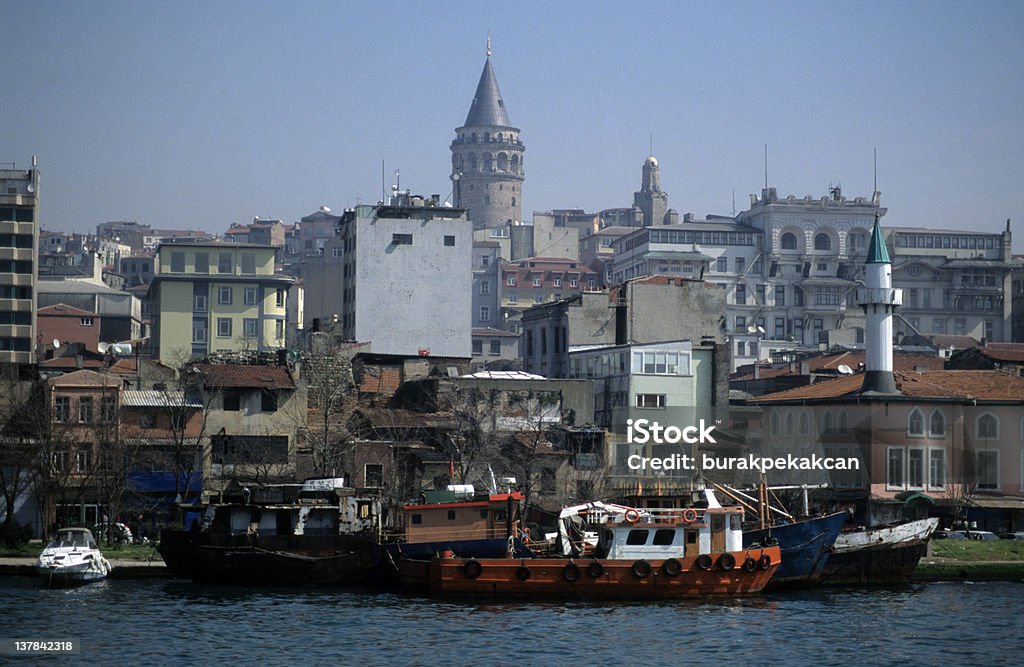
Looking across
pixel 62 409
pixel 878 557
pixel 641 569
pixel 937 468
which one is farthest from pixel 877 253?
pixel 62 409

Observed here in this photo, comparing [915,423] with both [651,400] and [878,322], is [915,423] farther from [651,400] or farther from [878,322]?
[651,400]

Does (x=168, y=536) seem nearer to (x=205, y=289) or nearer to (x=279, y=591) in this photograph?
(x=279, y=591)

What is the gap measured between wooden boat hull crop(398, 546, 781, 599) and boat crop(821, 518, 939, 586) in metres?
5.01

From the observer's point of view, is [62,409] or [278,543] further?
[62,409]

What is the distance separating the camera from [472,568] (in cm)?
5216

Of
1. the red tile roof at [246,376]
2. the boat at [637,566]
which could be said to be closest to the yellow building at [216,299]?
the red tile roof at [246,376]

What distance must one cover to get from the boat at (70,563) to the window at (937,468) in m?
37.2

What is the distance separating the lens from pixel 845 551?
2208 inches

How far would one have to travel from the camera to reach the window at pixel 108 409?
67.8 metres

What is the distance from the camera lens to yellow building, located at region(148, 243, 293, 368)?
11262 cm

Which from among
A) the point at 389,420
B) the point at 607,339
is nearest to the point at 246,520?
the point at 389,420

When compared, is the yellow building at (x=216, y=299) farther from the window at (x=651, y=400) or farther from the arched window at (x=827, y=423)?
the arched window at (x=827, y=423)

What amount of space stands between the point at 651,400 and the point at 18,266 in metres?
41.9

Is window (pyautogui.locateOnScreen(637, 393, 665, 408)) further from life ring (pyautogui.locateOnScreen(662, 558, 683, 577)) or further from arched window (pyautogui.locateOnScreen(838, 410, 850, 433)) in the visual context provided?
life ring (pyautogui.locateOnScreen(662, 558, 683, 577))
